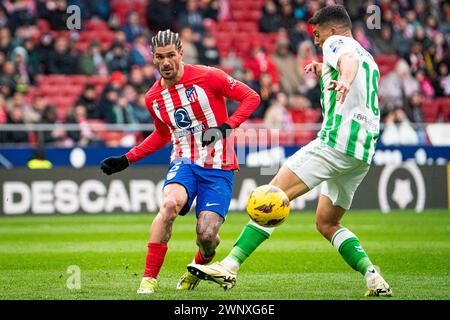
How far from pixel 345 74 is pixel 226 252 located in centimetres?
526

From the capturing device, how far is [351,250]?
820 cm

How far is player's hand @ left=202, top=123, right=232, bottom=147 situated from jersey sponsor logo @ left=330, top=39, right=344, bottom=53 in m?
1.21

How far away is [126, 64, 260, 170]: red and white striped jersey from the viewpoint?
28.5 feet

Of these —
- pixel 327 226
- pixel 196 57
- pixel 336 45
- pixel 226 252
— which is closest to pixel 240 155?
pixel 196 57

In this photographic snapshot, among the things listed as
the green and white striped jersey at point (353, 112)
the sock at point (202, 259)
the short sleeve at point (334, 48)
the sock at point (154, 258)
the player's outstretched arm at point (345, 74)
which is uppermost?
the short sleeve at point (334, 48)

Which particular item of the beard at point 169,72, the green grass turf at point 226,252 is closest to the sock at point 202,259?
the green grass turf at point 226,252

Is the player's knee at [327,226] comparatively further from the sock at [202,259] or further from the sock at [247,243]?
the sock at [202,259]

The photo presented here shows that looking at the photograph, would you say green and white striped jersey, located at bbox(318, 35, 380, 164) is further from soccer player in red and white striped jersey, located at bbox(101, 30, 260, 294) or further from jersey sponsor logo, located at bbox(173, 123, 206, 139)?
jersey sponsor logo, located at bbox(173, 123, 206, 139)

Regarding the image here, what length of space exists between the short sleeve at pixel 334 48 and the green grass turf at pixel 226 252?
193cm

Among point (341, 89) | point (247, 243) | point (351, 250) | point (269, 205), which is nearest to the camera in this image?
point (341, 89)

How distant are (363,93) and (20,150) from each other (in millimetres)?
12049

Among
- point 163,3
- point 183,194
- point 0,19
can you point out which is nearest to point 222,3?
point 163,3

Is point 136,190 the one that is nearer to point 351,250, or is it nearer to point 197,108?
point 197,108

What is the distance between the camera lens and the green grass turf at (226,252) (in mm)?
8367
